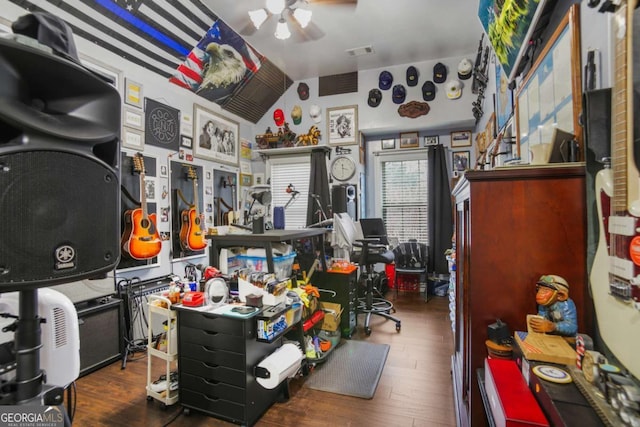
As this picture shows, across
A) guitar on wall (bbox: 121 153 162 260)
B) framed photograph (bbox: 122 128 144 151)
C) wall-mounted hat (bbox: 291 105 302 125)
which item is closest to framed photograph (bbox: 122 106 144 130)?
framed photograph (bbox: 122 128 144 151)

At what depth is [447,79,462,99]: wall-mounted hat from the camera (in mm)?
4008

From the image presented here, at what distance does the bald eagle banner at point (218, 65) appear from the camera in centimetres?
346

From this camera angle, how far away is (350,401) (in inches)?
78.3

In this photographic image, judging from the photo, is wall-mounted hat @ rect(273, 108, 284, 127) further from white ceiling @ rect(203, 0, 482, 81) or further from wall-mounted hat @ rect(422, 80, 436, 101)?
wall-mounted hat @ rect(422, 80, 436, 101)

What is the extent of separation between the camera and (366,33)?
357 centimetres

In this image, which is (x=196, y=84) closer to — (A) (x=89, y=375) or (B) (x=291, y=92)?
(B) (x=291, y=92)

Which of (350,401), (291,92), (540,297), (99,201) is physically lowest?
(350,401)

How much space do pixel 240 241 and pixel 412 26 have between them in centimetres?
305

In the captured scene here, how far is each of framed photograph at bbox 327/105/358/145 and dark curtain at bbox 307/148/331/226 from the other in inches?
11.5

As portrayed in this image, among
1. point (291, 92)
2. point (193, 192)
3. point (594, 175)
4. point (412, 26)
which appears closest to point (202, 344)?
point (594, 175)

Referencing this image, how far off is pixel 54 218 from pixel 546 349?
1.31 metres

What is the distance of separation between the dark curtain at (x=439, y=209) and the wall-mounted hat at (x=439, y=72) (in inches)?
35.1

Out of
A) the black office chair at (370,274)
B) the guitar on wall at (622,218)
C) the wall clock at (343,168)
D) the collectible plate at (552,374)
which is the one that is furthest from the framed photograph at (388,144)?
the collectible plate at (552,374)

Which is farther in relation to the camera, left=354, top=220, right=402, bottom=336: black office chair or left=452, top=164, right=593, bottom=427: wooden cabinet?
left=354, top=220, right=402, bottom=336: black office chair
